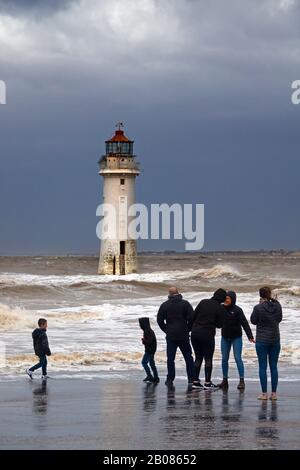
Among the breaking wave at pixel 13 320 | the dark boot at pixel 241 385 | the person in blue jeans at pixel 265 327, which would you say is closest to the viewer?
the person in blue jeans at pixel 265 327

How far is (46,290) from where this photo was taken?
146ft

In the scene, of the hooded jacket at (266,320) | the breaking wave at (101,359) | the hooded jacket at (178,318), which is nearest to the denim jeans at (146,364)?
the hooded jacket at (178,318)

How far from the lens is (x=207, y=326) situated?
1252 centimetres

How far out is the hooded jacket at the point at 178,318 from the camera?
12.9 m

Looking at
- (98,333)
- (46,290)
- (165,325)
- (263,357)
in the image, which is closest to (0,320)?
(98,333)

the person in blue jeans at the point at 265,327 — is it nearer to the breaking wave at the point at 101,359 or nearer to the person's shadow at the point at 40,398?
the person's shadow at the point at 40,398

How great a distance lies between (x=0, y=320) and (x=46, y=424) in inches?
594

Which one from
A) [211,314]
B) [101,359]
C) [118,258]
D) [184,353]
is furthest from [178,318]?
[118,258]

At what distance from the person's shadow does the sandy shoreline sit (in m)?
0.01

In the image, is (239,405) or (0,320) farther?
(0,320)

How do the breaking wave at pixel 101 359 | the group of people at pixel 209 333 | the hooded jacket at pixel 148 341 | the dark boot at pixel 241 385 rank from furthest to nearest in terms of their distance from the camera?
1. the breaking wave at pixel 101 359
2. the hooded jacket at pixel 148 341
3. the dark boot at pixel 241 385
4. the group of people at pixel 209 333

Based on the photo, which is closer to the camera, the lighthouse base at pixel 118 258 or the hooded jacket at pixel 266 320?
the hooded jacket at pixel 266 320

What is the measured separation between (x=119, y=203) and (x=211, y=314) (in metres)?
38.3

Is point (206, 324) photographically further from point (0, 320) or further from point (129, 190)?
point (129, 190)
